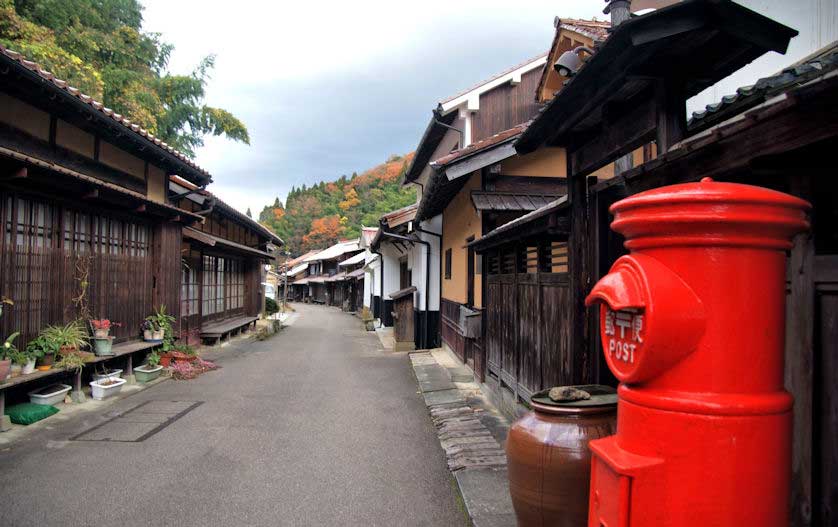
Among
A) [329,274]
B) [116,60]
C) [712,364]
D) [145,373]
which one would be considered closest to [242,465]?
[712,364]

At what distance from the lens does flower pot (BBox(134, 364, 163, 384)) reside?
9.16 metres

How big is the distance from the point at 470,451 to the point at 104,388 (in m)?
5.92

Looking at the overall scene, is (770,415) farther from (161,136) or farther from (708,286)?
(161,136)

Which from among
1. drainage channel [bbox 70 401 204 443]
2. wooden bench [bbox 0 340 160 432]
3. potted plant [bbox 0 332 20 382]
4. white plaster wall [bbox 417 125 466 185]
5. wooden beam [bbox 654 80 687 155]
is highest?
white plaster wall [bbox 417 125 466 185]

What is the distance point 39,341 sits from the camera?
686 centimetres

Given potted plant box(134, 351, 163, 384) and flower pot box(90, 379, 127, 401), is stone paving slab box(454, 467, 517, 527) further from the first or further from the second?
potted plant box(134, 351, 163, 384)

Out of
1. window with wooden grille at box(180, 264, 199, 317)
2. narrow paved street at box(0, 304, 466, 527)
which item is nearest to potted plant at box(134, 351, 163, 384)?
narrow paved street at box(0, 304, 466, 527)

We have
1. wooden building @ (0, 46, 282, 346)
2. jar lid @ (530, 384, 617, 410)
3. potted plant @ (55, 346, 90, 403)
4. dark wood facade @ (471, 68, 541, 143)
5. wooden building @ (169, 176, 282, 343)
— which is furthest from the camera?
wooden building @ (169, 176, 282, 343)

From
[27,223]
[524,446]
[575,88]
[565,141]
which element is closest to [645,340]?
[524,446]

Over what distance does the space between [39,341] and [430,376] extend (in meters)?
6.34

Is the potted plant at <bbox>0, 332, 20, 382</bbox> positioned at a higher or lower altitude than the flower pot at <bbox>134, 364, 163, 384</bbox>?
higher

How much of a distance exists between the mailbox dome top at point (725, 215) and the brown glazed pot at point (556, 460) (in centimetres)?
133

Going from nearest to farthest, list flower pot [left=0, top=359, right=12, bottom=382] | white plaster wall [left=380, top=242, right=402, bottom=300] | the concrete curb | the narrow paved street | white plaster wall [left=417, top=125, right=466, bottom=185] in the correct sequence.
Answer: the concrete curb
the narrow paved street
flower pot [left=0, top=359, right=12, bottom=382]
white plaster wall [left=417, top=125, right=466, bottom=185]
white plaster wall [left=380, top=242, right=402, bottom=300]

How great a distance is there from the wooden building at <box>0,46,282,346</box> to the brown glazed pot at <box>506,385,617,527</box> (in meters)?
6.52
